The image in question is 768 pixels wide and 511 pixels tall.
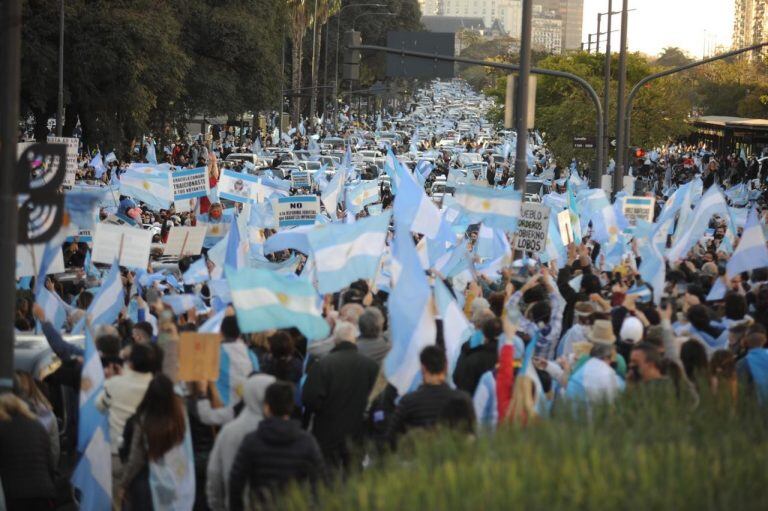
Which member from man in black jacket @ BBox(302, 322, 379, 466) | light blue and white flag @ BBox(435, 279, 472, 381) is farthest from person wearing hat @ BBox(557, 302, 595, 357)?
man in black jacket @ BBox(302, 322, 379, 466)

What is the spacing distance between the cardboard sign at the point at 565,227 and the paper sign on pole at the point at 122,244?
6316 millimetres

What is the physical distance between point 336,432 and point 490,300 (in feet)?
13.2

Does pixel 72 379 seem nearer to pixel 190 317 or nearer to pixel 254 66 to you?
pixel 190 317

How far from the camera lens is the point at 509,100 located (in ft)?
66.4

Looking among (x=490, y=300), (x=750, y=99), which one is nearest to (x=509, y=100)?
(x=490, y=300)

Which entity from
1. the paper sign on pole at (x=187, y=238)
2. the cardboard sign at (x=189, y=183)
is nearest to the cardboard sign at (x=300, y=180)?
the cardboard sign at (x=189, y=183)

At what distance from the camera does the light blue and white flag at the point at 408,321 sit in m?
8.83

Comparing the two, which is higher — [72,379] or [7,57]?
[7,57]

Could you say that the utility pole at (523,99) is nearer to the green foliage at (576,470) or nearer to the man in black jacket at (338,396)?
the man in black jacket at (338,396)

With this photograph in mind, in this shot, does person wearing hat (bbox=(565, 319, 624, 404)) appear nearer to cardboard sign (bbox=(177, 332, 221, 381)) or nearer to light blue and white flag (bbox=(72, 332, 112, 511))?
cardboard sign (bbox=(177, 332, 221, 381))

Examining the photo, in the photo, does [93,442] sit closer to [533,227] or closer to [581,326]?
[581,326]

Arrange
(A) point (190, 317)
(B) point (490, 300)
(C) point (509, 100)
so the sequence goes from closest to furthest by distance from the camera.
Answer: (A) point (190, 317) → (B) point (490, 300) → (C) point (509, 100)

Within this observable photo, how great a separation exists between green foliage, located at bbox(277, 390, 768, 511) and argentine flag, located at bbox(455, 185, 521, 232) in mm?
8167

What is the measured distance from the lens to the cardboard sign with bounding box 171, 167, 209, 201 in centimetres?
2105
